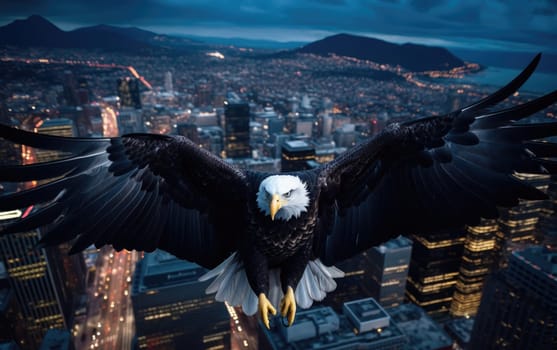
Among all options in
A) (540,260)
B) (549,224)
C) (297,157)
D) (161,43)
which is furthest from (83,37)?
(549,224)

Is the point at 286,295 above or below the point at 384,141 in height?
below

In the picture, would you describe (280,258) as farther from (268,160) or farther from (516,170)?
(268,160)

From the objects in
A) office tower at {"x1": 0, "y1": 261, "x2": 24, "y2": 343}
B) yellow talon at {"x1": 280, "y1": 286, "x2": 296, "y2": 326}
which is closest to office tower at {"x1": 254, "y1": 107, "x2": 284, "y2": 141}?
office tower at {"x1": 0, "y1": 261, "x2": 24, "y2": 343}

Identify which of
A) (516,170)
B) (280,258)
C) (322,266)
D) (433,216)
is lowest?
(322,266)

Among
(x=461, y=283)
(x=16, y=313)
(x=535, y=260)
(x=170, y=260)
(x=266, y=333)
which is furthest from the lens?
(x=461, y=283)

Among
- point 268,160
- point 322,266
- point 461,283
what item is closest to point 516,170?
point 322,266

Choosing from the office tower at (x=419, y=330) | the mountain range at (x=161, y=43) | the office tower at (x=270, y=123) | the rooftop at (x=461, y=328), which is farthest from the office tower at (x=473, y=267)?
the office tower at (x=270, y=123)

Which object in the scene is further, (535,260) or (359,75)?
(359,75)
